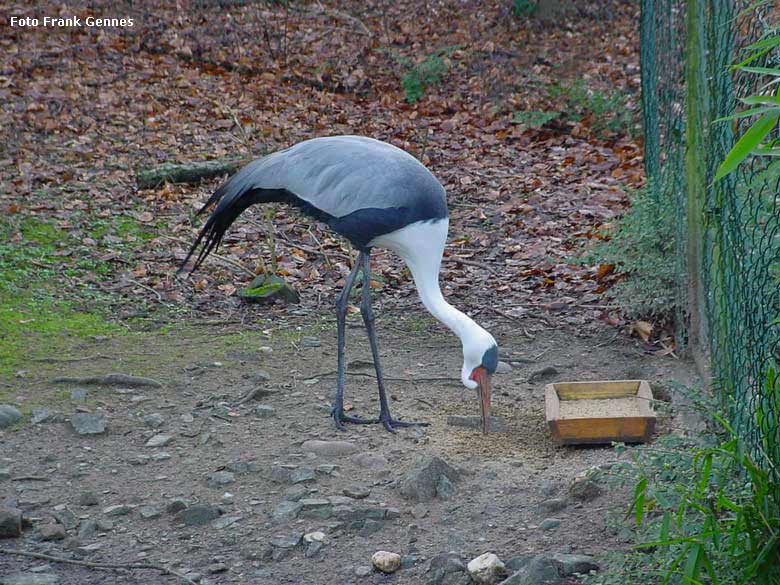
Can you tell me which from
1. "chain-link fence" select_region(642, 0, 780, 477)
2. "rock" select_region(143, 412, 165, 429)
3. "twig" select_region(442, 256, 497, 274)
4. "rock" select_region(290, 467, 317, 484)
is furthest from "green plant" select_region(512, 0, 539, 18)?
"rock" select_region(290, 467, 317, 484)

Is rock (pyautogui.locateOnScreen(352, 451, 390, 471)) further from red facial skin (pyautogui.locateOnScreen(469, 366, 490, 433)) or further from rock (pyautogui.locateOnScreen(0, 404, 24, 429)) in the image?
rock (pyautogui.locateOnScreen(0, 404, 24, 429))

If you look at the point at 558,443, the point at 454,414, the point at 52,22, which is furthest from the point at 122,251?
the point at 52,22

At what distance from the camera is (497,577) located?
3.33m

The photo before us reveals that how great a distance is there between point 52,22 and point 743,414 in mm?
11198

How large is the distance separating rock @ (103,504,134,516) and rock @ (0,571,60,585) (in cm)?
49

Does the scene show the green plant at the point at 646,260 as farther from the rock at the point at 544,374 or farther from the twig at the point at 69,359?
the twig at the point at 69,359

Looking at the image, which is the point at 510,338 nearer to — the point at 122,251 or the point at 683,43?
the point at 683,43

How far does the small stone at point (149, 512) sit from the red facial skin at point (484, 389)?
1.58 m

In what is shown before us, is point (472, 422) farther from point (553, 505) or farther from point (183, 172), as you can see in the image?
point (183, 172)

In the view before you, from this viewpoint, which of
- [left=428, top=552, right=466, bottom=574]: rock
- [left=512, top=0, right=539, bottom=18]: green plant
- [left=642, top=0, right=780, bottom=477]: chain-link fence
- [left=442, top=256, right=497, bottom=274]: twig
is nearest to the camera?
[left=642, top=0, right=780, bottom=477]: chain-link fence

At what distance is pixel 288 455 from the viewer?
14.9 ft

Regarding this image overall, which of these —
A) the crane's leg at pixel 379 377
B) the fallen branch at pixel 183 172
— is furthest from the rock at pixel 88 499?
the fallen branch at pixel 183 172

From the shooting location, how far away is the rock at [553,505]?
3783 mm

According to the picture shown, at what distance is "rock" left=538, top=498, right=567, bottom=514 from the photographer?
378 centimetres
